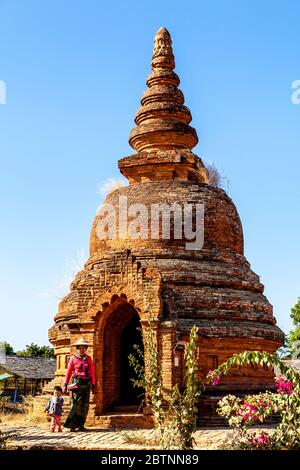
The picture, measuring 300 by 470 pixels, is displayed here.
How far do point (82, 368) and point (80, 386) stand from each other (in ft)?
1.13

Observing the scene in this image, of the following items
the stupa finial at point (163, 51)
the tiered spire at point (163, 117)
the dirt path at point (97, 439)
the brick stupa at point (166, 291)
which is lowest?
the dirt path at point (97, 439)

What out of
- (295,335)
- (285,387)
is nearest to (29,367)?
(295,335)

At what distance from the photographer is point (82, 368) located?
10.9 metres

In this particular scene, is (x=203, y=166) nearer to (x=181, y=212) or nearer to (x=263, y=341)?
(x=181, y=212)

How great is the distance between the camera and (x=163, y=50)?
18.5 metres

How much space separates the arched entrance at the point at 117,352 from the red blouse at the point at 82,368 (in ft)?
3.53

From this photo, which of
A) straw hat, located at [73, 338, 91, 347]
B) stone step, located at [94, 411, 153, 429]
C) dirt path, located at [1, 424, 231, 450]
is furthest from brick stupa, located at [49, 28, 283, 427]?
dirt path, located at [1, 424, 231, 450]

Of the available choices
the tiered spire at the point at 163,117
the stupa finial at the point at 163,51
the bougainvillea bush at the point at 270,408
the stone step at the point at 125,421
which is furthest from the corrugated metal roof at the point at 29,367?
the bougainvillea bush at the point at 270,408

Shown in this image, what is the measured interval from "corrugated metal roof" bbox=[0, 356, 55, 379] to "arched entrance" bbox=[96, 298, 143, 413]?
19050 millimetres

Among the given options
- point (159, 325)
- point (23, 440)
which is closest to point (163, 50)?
point (159, 325)

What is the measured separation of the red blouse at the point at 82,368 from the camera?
10.9 metres

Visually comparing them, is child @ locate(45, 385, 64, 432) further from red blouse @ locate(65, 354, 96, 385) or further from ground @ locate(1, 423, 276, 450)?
red blouse @ locate(65, 354, 96, 385)

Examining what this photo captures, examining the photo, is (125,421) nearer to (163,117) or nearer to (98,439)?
(98,439)

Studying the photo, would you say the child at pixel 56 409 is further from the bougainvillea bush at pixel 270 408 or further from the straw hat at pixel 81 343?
the bougainvillea bush at pixel 270 408
